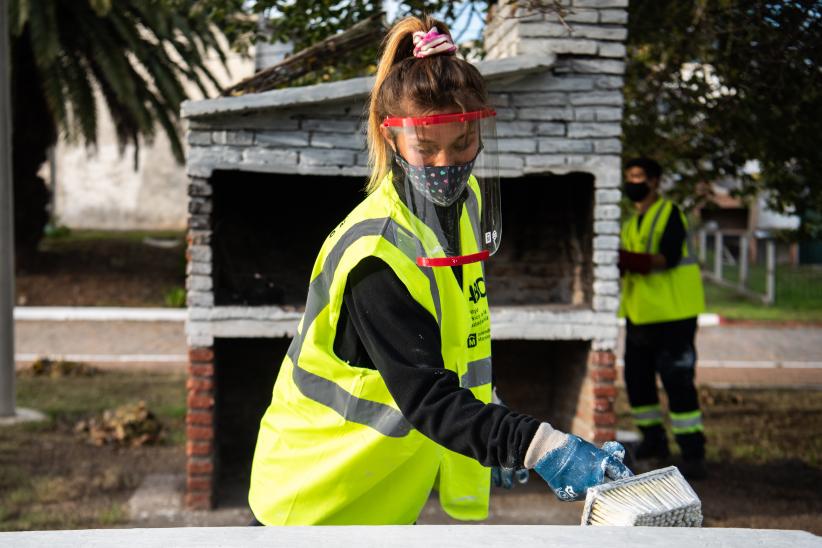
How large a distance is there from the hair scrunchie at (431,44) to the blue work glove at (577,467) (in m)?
0.89

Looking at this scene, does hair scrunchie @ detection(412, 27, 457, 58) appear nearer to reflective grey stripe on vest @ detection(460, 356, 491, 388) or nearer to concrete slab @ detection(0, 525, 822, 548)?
reflective grey stripe on vest @ detection(460, 356, 491, 388)

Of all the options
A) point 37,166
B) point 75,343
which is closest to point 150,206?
point 37,166

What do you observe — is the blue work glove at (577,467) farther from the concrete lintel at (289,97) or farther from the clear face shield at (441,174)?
the concrete lintel at (289,97)

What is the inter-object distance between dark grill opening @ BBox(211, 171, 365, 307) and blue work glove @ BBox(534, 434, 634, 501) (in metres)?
4.53

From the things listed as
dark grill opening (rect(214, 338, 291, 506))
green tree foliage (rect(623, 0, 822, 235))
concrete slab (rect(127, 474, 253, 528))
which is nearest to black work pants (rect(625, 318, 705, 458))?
green tree foliage (rect(623, 0, 822, 235))

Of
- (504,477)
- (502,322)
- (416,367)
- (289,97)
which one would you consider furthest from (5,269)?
(416,367)

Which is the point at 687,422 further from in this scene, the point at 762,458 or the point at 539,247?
the point at 539,247

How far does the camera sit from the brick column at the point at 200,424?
5.31m

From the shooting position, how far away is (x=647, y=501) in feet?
5.68

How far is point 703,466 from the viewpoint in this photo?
609 cm

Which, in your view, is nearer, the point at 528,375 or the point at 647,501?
the point at 647,501

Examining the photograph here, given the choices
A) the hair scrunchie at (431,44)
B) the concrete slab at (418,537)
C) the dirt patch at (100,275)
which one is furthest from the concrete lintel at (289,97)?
the dirt patch at (100,275)

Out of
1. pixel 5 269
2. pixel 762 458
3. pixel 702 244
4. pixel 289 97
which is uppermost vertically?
pixel 289 97

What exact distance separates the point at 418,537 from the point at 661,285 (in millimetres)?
4728
